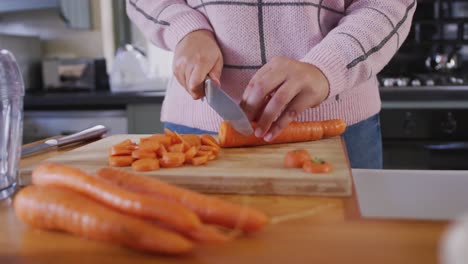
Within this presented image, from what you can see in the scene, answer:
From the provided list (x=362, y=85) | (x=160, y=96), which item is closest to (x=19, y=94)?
(x=362, y=85)

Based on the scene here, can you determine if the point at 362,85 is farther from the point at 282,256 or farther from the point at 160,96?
the point at 160,96

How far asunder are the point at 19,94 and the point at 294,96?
482 mm

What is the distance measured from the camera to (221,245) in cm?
57

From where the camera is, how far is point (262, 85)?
36.9 inches

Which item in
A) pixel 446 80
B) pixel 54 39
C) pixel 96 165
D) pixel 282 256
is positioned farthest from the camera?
pixel 54 39

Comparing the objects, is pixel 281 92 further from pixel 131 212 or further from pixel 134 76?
pixel 134 76

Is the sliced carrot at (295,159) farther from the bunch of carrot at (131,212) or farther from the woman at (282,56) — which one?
the bunch of carrot at (131,212)

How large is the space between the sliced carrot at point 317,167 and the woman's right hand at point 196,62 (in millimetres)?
300

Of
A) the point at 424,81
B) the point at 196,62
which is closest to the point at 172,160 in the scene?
the point at 196,62

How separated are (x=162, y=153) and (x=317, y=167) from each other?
28 cm

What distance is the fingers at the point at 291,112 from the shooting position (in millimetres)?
973

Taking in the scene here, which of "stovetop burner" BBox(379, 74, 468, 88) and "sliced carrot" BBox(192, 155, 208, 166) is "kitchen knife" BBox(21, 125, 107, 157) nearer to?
"sliced carrot" BBox(192, 155, 208, 166)

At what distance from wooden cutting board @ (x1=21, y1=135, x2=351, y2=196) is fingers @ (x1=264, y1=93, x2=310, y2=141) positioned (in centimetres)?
5

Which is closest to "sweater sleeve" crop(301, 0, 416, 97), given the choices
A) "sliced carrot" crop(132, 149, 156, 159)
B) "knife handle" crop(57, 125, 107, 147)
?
"sliced carrot" crop(132, 149, 156, 159)
